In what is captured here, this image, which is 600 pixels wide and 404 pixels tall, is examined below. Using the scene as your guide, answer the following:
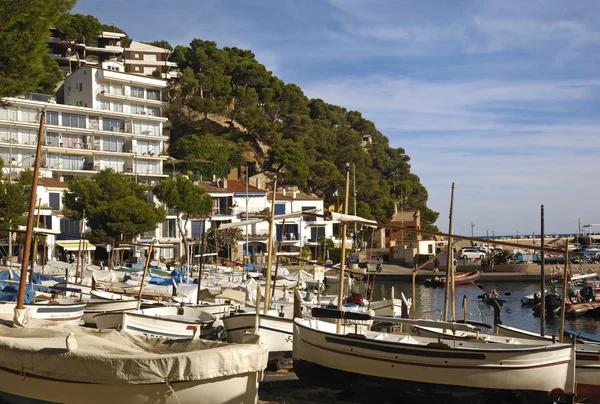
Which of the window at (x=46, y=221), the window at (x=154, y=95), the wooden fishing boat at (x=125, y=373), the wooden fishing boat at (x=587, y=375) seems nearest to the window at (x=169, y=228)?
the window at (x=46, y=221)

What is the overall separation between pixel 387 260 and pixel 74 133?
37.3 meters

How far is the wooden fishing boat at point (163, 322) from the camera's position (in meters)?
19.5

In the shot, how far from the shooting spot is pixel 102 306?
79.5 feet

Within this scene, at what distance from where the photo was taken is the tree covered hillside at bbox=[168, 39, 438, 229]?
3462 inches

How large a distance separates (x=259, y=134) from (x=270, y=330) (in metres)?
79.7

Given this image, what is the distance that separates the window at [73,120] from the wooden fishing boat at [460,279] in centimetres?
3980

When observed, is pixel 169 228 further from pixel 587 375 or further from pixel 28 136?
pixel 587 375

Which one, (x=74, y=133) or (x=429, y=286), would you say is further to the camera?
(x=74, y=133)

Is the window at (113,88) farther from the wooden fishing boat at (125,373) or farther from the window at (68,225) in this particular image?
the wooden fishing boat at (125,373)

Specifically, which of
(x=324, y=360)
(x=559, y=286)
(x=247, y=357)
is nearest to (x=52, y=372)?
(x=247, y=357)

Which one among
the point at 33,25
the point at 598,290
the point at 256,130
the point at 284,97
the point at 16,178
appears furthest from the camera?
the point at 284,97

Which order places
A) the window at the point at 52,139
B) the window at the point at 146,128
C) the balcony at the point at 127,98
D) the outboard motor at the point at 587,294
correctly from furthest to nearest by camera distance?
the window at the point at 146,128 < the balcony at the point at 127,98 < the window at the point at 52,139 < the outboard motor at the point at 587,294

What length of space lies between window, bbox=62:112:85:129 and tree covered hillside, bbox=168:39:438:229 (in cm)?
1495

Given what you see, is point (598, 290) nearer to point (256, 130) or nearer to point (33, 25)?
point (33, 25)
